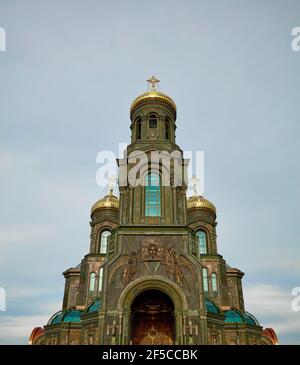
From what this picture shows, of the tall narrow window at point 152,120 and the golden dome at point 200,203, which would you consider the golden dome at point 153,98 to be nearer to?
the tall narrow window at point 152,120

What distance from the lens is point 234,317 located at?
32.3 metres

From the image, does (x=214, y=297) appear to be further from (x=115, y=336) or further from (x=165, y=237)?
(x=115, y=336)

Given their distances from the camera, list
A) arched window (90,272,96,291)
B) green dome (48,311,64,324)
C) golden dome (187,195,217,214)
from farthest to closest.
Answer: golden dome (187,195,217,214) < arched window (90,272,96,291) < green dome (48,311,64,324)

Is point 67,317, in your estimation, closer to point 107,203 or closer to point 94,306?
point 94,306

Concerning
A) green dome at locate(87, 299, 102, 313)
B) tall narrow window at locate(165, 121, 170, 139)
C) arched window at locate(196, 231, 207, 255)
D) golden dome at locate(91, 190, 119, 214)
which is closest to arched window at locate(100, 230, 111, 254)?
golden dome at locate(91, 190, 119, 214)

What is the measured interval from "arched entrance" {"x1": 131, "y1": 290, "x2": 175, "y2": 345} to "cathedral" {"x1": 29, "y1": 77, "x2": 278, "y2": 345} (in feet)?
0.21

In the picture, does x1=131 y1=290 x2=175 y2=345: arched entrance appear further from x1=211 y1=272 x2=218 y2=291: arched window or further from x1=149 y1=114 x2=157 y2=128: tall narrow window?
x1=149 y1=114 x2=157 y2=128: tall narrow window

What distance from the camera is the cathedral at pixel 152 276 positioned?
71.3 feet

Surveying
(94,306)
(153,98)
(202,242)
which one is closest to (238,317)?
(202,242)

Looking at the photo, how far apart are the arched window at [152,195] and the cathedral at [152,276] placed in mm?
72

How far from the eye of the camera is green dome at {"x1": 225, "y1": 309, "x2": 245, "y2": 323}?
105 feet

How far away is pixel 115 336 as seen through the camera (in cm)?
2072

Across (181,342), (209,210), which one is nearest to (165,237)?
(181,342)
